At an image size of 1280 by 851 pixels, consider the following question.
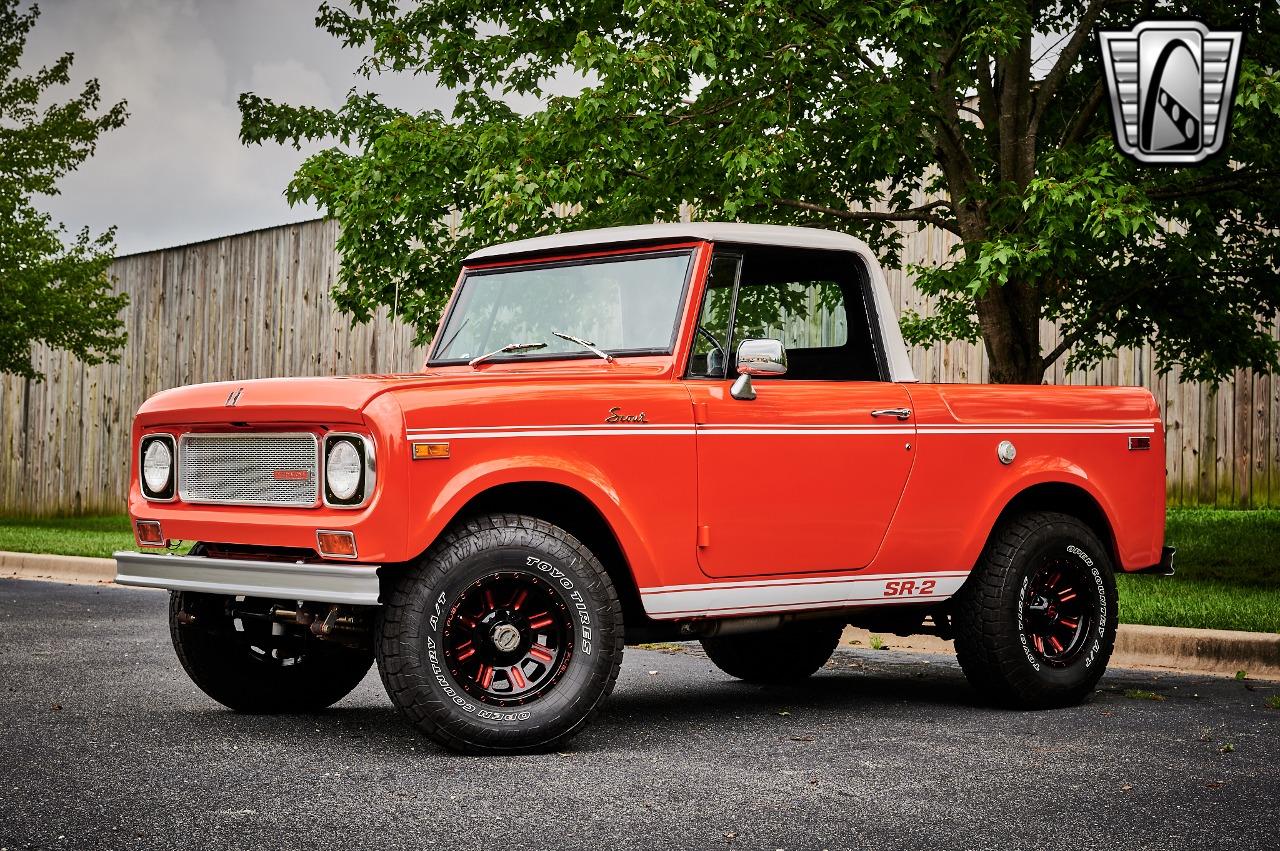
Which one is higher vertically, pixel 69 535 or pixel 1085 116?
→ pixel 1085 116

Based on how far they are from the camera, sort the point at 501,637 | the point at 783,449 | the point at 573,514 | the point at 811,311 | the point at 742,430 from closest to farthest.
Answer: the point at 501,637 → the point at 573,514 → the point at 742,430 → the point at 783,449 → the point at 811,311

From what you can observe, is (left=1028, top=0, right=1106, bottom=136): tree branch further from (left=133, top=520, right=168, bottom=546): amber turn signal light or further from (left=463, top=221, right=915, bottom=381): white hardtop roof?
(left=133, top=520, right=168, bottom=546): amber turn signal light

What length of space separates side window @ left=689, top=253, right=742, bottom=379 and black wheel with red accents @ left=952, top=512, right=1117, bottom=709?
1.67 meters

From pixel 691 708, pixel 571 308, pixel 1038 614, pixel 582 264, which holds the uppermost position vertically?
pixel 582 264

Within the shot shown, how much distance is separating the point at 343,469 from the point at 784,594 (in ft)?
6.51

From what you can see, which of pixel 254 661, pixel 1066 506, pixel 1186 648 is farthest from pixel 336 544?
pixel 1186 648

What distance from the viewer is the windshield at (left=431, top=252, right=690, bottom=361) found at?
6566 mm

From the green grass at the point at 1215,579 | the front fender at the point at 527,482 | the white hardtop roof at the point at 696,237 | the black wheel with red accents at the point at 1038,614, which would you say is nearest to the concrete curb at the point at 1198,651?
the green grass at the point at 1215,579

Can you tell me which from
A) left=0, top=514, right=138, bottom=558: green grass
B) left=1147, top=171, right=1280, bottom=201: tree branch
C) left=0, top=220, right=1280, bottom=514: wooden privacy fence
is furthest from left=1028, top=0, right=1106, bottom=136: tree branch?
A: left=0, top=514, right=138, bottom=558: green grass

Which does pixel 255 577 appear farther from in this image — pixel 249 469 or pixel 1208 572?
pixel 1208 572

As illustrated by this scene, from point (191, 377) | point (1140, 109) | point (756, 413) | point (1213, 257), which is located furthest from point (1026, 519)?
point (191, 377)

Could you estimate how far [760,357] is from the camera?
6.20 metres

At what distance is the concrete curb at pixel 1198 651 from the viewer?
8.29 m

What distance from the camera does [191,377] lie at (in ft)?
74.7
